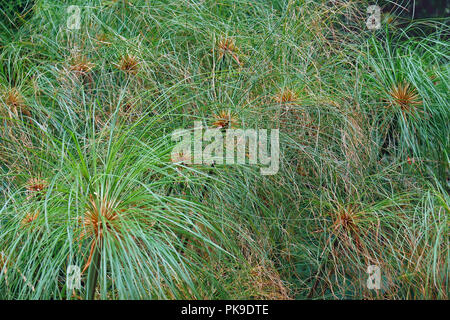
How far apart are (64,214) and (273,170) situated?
0.50 m

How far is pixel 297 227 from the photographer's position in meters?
1.45

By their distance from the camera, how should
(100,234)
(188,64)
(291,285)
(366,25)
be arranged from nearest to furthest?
1. (100,234)
2. (291,285)
3. (188,64)
4. (366,25)

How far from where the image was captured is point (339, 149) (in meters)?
1.51

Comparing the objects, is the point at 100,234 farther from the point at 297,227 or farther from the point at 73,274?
the point at 297,227

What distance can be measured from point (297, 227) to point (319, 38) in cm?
56

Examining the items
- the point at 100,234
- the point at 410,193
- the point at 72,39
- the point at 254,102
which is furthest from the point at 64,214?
the point at 410,193

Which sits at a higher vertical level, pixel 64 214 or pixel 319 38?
pixel 319 38

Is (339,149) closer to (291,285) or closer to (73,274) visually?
(291,285)

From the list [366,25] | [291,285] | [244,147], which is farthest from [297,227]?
[366,25]

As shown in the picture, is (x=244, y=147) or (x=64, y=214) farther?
(x=244, y=147)

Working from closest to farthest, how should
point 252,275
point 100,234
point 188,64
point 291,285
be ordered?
point 100,234, point 252,275, point 291,285, point 188,64

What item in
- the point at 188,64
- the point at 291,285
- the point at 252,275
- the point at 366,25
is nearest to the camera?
the point at 252,275

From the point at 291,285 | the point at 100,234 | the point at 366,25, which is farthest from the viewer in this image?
the point at 366,25

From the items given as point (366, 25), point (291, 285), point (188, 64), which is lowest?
point (291, 285)
